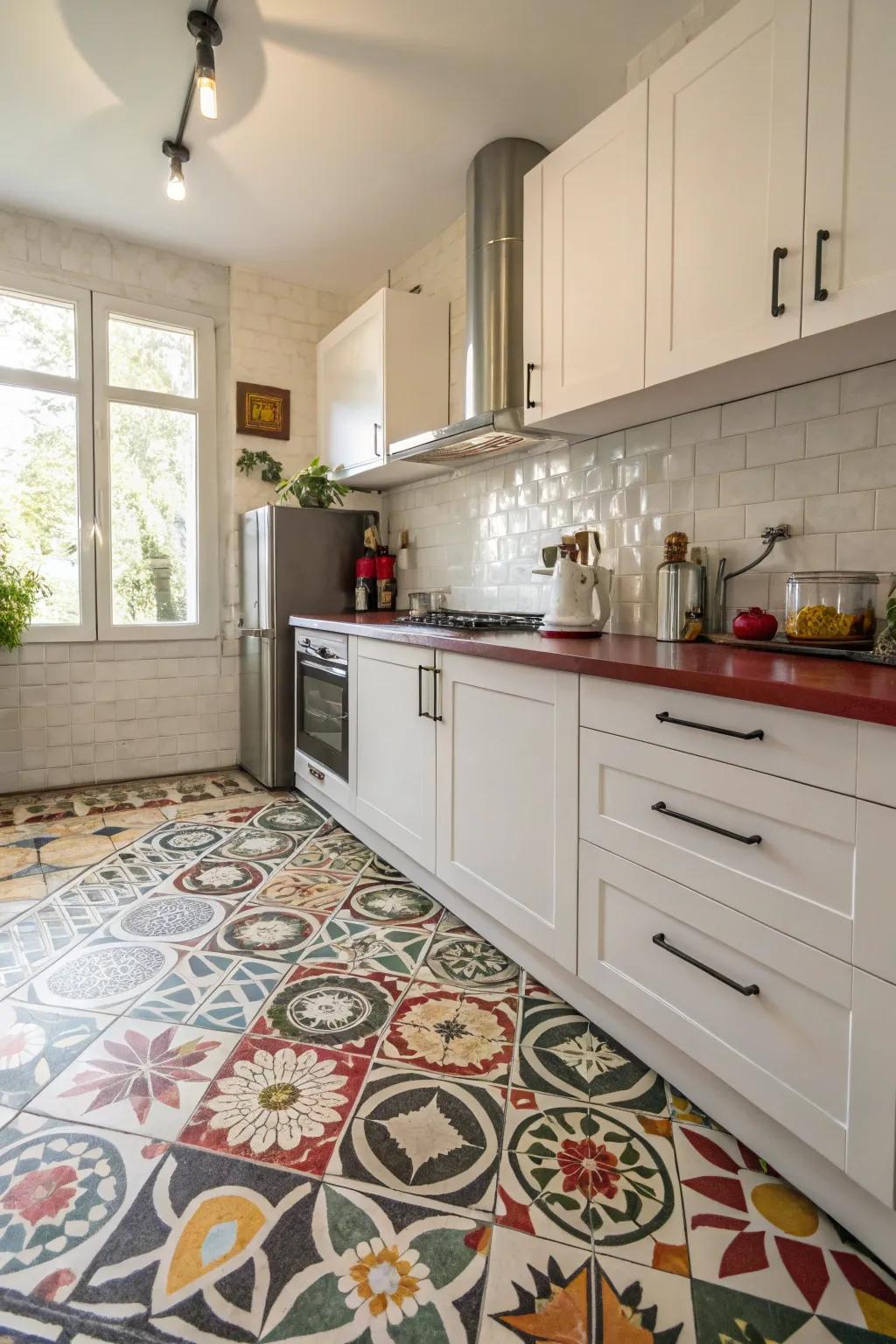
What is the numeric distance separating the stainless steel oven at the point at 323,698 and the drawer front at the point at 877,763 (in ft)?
6.70

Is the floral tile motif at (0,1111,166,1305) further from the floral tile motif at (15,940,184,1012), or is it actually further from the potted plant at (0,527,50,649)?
the potted plant at (0,527,50,649)

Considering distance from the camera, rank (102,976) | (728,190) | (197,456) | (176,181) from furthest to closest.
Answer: (197,456) < (176,181) < (102,976) < (728,190)

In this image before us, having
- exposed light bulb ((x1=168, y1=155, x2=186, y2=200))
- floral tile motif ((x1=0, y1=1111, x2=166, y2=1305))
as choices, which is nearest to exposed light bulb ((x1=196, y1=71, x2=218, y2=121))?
exposed light bulb ((x1=168, y1=155, x2=186, y2=200))

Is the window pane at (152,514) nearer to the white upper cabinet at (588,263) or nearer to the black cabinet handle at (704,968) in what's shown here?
the white upper cabinet at (588,263)

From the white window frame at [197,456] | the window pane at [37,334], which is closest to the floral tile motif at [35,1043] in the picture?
the white window frame at [197,456]

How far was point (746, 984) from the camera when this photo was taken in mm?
1182

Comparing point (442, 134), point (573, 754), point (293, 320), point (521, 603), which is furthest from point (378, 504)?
point (573, 754)

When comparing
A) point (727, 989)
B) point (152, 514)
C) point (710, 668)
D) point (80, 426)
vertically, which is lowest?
point (727, 989)

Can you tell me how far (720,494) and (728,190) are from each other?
2.33 ft

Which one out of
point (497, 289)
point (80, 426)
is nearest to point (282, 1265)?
point (497, 289)

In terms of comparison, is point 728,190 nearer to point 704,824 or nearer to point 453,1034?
point 704,824

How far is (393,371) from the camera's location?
3.21 metres

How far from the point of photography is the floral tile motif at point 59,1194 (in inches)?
40.7

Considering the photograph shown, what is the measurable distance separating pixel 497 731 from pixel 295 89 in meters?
2.34
